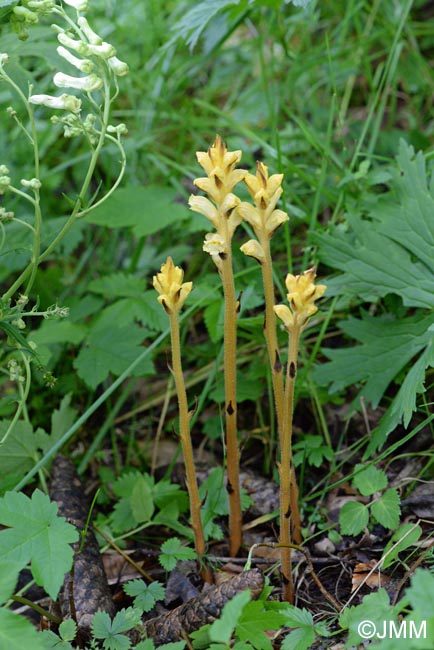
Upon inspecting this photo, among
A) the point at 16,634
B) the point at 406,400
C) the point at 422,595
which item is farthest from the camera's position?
the point at 406,400

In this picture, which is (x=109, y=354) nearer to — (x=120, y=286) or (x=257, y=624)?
(x=120, y=286)

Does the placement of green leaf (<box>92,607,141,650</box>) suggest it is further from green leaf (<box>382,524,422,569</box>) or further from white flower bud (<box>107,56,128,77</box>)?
white flower bud (<box>107,56,128,77</box>)

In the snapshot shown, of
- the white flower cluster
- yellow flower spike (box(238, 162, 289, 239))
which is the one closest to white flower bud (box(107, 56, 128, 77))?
the white flower cluster

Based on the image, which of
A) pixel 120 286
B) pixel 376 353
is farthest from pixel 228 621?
pixel 120 286

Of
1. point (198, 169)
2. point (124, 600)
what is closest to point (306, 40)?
point (198, 169)

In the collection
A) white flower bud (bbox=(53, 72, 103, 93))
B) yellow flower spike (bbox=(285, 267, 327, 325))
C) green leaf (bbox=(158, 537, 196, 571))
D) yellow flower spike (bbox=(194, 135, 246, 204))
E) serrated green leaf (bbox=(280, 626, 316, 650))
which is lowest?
green leaf (bbox=(158, 537, 196, 571))

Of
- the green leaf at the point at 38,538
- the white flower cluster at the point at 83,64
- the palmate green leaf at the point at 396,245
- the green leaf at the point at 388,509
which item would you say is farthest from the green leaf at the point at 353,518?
the white flower cluster at the point at 83,64
